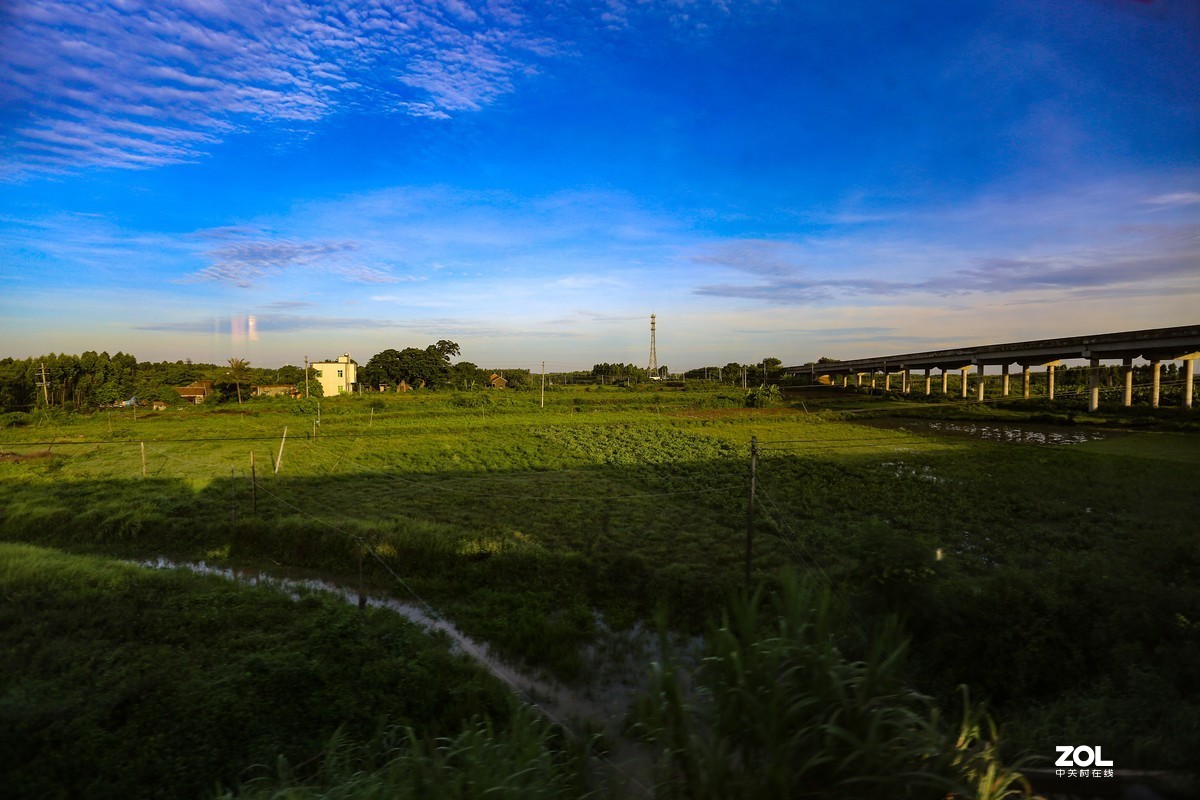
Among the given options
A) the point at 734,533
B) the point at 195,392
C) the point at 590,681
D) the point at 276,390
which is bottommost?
the point at 590,681

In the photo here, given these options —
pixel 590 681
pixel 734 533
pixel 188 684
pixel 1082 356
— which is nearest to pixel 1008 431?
pixel 1082 356

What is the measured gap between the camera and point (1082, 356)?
15.2m

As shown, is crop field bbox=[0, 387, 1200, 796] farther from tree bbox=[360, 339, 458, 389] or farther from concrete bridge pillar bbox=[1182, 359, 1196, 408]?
tree bbox=[360, 339, 458, 389]

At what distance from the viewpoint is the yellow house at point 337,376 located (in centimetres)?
5209

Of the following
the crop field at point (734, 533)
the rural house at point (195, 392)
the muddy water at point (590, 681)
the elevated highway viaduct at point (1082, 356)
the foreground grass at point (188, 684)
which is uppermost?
the elevated highway viaduct at point (1082, 356)

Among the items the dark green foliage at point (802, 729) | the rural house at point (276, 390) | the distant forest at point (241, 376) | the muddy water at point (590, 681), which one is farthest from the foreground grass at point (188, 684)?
the rural house at point (276, 390)

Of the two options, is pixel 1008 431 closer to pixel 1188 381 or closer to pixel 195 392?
pixel 1188 381

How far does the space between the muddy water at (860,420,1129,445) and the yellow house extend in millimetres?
46353

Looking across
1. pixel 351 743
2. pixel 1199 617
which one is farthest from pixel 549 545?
pixel 1199 617

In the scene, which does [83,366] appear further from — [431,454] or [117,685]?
[117,685]

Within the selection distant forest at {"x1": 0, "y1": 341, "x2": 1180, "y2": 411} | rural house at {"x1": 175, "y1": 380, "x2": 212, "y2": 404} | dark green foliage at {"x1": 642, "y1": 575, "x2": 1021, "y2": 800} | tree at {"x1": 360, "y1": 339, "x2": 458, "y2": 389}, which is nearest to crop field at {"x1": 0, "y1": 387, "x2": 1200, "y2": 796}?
dark green foliage at {"x1": 642, "y1": 575, "x2": 1021, "y2": 800}

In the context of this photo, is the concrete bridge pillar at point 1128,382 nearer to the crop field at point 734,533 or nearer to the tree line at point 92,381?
the crop field at point 734,533

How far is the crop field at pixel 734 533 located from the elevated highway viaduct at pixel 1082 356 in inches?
61.8

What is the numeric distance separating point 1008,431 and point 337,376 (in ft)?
172
